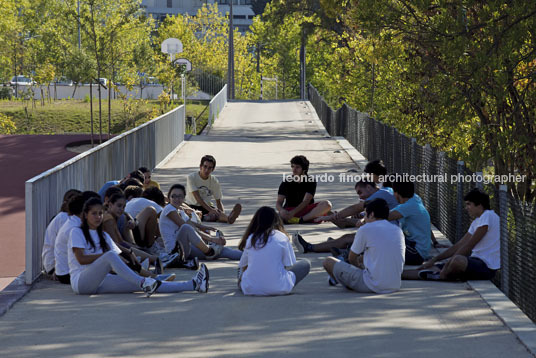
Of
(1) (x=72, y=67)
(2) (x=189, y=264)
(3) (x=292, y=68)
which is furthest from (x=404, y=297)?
(3) (x=292, y=68)

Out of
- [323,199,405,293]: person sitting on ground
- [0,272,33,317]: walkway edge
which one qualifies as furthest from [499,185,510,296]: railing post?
[0,272,33,317]: walkway edge

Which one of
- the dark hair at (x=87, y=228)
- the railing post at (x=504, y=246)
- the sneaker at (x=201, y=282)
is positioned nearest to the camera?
the dark hair at (x=87, y=228)

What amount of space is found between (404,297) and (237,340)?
2.31m

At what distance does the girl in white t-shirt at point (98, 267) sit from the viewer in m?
8.96

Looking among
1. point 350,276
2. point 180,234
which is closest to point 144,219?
point 180,234

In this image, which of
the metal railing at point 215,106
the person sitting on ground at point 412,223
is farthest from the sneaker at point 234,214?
the metal railing at point 215,106

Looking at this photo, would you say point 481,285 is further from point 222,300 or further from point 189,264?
point 189,264

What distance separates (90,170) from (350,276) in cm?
687

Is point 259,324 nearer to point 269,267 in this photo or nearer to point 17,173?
point 269,267

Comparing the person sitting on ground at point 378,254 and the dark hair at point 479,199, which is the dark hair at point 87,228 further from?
the dark hair at point 479,199

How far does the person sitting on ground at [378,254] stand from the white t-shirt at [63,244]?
9.59ft

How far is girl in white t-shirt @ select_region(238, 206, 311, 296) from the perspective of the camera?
28.9 ft

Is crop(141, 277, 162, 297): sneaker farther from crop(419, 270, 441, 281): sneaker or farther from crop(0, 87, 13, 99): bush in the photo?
crop(0, 87, 13, 99): bush

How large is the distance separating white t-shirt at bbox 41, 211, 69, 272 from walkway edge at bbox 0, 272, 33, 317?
32 centimetres
